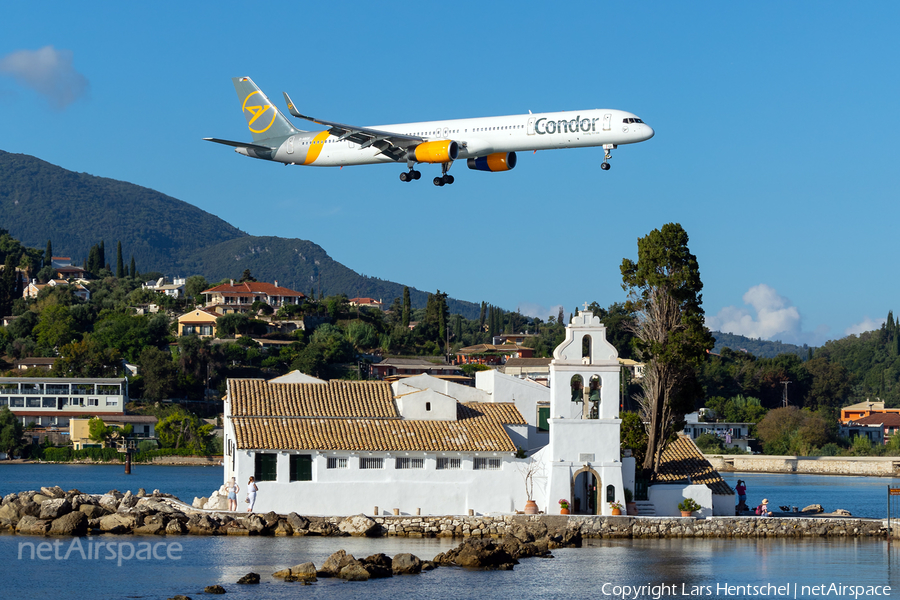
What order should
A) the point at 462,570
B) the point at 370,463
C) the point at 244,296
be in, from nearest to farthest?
1. the point at 462,570
2. the point at 370,463
3. the point at 244,296

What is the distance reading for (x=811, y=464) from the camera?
95312mm

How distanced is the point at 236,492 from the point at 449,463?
625cm

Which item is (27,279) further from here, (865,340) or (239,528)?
(239,528)

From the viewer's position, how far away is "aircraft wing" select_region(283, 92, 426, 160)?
45.7 meters

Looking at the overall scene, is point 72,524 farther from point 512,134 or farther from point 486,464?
point 512,134

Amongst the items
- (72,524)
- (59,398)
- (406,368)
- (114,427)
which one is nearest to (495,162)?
(72,524)

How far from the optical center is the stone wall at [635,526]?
34.3 metres

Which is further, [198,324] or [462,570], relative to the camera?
[198,324]

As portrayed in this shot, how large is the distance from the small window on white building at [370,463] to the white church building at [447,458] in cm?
3

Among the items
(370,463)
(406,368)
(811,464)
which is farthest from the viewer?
(406,368)

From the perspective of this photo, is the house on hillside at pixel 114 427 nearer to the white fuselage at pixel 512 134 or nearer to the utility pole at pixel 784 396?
the white fuselage at pixel 512 134

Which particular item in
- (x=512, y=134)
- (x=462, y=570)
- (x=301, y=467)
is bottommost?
(x=462, y=570)

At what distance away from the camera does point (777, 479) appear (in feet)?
278

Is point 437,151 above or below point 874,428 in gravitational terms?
above
